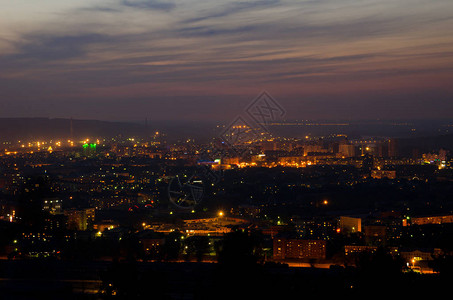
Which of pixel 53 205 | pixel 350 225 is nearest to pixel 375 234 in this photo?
pixel 350 225

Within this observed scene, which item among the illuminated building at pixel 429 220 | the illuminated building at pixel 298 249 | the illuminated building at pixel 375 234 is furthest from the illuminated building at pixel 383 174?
the illuminated building at pixel 298 249

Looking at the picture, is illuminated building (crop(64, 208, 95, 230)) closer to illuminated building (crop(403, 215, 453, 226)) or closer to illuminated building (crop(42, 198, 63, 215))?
illuminated building (crop(42, 198, 63, 215))

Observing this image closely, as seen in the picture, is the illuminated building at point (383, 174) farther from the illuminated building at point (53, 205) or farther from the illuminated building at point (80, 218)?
the illuminated building at point (53, 205)

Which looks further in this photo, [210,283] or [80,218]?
[80,218]

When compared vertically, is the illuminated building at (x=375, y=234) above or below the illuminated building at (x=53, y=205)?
below

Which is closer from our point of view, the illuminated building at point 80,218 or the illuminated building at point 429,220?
the illuminated building at point 80,218

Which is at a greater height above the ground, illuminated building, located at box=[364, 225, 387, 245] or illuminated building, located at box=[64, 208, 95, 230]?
illuminated building, located at box=[64, 208, 95, 230]

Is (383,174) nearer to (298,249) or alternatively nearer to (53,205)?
(53,205)

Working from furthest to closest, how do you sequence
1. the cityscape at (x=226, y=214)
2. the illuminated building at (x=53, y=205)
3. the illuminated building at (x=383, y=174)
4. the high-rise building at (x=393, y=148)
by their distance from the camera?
the high-rise building at (x=393, y=148) < the illuminated building at (x=383, y=174) < the illuminated building at (x=53, y=205) < the cityscape at (x=226, y=214)

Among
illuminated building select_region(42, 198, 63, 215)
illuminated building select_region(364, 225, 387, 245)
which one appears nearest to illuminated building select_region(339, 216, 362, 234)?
illuminated building select_region(364, 225, 387, 245)

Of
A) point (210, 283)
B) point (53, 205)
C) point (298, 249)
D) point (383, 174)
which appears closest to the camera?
point (210, 283)

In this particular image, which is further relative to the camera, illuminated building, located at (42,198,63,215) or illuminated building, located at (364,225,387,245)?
illuminated building, located at (42,198,63,215)

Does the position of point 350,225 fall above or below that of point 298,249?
below
